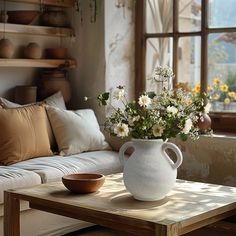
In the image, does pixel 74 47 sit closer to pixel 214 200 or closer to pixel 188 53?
pixel 188 53

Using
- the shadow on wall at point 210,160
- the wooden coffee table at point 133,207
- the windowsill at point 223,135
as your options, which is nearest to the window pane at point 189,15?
the windowsill at point 223,135

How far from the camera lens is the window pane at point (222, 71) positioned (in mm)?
4730

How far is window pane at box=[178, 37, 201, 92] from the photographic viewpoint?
491 centimetres

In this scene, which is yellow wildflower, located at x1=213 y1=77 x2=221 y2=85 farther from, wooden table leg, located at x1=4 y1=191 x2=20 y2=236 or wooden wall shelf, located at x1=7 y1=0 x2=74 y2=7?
wooden table leg, located at x1=4 y1=191 x2=20 y2=236

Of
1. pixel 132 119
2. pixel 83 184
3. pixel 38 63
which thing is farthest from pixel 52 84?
pixel 132 119

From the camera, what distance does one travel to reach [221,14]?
4762 mm

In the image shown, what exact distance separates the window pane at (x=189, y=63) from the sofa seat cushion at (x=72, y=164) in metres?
0.90

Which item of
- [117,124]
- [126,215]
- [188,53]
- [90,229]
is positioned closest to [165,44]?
[188,53]

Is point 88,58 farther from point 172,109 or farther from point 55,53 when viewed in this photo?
point 172,109

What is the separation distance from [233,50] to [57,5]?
154 centimetres

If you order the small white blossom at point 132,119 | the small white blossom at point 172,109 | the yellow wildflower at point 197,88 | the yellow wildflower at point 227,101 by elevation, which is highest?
the yellow wildflower at point 197,88

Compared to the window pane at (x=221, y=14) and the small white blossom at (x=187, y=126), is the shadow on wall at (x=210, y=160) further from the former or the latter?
the small white blossom at (x=187, y=126)

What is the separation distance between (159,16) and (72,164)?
5.65 ft

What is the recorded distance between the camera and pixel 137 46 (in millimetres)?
5254
